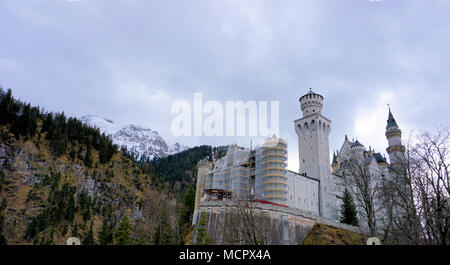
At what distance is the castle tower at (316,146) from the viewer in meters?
59.0

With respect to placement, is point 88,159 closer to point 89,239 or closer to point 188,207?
point 89,239

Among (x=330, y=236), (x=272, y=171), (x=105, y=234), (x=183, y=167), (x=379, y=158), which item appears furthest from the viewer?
(x=183, y=167)

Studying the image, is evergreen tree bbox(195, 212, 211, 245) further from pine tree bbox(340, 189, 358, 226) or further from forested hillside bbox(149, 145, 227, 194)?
forested hillside bbox(149, 145, 227, 194)

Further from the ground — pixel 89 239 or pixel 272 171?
pixel 272 171

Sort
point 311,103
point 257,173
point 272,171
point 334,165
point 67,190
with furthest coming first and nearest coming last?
point 334,165 → point 311,103 → point 67,190 → point 257,173 → point 272,171

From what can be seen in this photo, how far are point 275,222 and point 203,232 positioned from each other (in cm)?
910

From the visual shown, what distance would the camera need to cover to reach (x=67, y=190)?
Result: 62688mm

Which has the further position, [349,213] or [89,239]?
[89,239]

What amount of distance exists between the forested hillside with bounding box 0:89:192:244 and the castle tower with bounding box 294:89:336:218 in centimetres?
2722

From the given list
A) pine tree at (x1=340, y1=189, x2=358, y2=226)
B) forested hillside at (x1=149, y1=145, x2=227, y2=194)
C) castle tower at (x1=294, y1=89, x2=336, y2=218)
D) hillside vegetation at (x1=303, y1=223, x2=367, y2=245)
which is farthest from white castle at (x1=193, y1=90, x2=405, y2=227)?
forested hillside at (x1=149, y1=145, x2=227, y2=194)

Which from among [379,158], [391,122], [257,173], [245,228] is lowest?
[245,228]

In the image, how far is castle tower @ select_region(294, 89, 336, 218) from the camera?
59.0 meters

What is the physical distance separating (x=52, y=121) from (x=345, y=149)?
74.8 metres

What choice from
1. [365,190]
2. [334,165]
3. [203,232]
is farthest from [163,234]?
[334,165]
